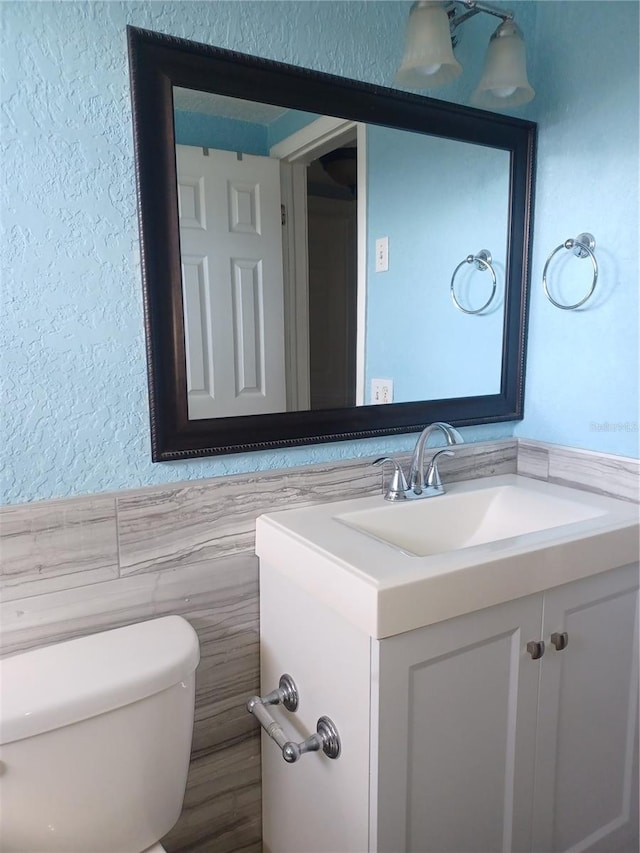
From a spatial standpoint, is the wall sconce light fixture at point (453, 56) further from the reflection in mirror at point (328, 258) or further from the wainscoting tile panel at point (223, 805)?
the wainscoting tile panel at point (223, 805)

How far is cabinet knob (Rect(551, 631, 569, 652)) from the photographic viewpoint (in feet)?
3.73

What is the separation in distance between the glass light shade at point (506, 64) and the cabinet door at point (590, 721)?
1.10 m

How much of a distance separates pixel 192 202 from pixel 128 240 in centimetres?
15

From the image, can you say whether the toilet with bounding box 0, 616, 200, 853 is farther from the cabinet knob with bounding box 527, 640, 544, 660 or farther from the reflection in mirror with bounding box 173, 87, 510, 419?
the cabinet knob with bounding box 527, 640, 544, 660

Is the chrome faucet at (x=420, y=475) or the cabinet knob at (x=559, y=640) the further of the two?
the chrome faucet at (x=420, y=475)

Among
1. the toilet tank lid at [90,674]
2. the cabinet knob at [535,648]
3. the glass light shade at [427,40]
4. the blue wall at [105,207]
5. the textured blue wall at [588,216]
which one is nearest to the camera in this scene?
the toilet tank lid at [90,674]

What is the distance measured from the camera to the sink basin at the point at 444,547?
946 millimetres

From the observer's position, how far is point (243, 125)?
46.3 inches

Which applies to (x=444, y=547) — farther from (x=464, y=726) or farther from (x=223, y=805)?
(x=223, y=805)

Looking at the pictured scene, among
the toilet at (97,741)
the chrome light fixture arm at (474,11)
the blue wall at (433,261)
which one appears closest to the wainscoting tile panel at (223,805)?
the toilet at (97,741)

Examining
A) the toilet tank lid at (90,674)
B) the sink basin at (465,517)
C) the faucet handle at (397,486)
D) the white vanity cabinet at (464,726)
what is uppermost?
the faucet handle at (397,486)

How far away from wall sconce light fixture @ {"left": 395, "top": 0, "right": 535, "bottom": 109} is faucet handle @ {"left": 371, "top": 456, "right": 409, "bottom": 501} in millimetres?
845

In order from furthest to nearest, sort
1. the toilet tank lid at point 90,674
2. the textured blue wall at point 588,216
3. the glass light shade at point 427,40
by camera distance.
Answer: the textured blue wall at point 588,216 < the glass light shade at point 427,40 < the toilet tank lid at point 90,674

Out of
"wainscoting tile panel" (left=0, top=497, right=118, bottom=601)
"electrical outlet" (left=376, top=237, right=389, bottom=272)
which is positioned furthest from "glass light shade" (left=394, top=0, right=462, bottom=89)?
"wainscoting tile panel" (left=0, top=497, right=118, bottom=601)
